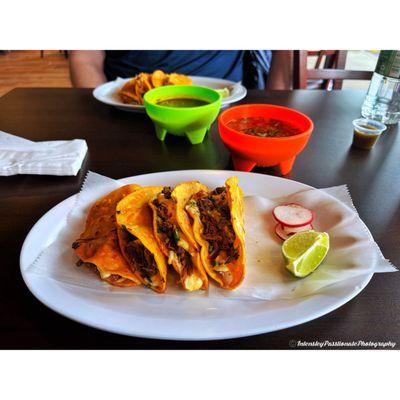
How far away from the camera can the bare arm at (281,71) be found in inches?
114

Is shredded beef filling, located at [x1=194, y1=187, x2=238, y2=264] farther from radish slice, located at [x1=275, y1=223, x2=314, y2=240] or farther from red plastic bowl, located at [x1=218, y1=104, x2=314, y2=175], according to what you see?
red plastic bowl, located at [x1=218, y1=104, x2=314, y2=175]

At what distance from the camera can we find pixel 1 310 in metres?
0.85

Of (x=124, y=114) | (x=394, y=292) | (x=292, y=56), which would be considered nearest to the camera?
(x=394, y=292)

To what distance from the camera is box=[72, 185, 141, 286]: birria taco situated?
2.99 feet

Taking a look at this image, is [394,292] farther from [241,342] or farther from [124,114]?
[124,114]

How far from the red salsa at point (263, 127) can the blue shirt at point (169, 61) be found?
1.39m

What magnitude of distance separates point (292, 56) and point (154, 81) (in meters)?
1.34

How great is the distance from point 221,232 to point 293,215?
270 mm

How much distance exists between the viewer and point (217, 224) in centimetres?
103

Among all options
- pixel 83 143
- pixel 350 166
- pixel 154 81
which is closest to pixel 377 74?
pixel 350 166

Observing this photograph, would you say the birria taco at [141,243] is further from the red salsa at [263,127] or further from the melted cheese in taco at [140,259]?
the red salsa at [263,127]

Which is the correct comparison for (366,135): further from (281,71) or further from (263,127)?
(281,71)

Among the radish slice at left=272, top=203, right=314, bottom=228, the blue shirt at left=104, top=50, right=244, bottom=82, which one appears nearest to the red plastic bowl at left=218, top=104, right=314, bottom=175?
the radish slice at left=272, top=203, right=314, bottom=228

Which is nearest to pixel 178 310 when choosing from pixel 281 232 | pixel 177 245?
pixel 177 245
